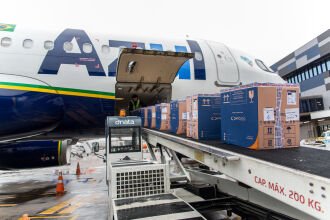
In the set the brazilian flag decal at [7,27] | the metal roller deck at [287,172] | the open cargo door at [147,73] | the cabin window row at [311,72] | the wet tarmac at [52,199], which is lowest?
the wet tarmac at [52,199]

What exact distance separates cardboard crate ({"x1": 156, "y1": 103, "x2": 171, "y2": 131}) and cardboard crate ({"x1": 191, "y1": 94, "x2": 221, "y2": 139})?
1.56m

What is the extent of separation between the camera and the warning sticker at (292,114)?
2.59 metres

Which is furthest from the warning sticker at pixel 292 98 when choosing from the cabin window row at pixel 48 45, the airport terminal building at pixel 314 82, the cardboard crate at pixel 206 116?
the airport terminal building at pixel 314 82

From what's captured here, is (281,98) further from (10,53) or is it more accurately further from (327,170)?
(10,53)

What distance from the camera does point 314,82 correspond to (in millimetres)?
36219

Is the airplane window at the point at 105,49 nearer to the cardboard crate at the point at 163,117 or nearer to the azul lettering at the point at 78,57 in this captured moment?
the azul lettering at the point at 78,57

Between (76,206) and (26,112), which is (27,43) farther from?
(76,206)

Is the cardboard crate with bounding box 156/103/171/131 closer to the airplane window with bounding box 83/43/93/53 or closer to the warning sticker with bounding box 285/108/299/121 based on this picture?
the warning sticker with bounding box 285/108/299/121

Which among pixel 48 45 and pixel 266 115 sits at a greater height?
pixel 48 45

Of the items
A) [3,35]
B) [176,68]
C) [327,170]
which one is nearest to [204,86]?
[176,68]

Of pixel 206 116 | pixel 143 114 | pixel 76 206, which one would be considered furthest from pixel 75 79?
pixel 206 116

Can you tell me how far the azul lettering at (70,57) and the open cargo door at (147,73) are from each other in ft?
2.70

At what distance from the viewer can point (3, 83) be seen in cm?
668

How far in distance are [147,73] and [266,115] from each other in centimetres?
567
